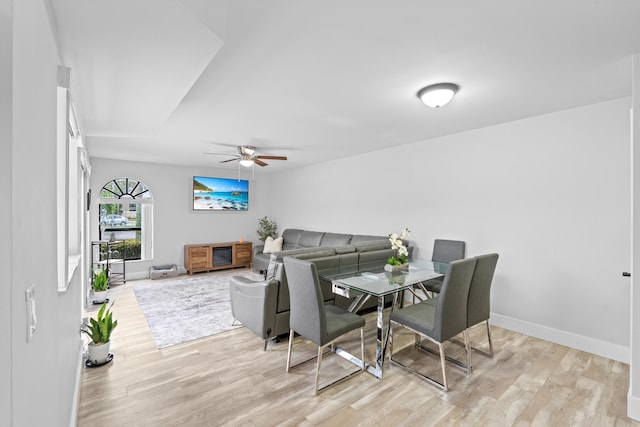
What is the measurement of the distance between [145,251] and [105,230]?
832 millimetres

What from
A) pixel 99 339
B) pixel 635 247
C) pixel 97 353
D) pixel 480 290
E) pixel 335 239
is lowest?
pixel 97 353

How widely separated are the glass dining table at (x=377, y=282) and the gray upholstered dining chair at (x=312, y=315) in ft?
0.59

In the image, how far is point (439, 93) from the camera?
2447 millimetres

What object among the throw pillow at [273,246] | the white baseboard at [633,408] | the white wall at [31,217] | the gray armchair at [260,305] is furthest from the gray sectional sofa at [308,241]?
the white wall at [31,217]

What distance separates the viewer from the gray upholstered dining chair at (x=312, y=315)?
2250 millimetres

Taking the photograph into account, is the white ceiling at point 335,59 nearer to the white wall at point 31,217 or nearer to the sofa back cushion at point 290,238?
the white wall at point 31,217

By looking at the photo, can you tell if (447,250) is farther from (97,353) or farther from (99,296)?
(99,296)

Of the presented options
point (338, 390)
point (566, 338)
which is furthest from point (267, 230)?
point (566, 338)

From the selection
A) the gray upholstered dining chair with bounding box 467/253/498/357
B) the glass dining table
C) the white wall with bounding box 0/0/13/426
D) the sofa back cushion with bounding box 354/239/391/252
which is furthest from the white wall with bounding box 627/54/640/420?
the white wall with bounding box 0/0/13/426

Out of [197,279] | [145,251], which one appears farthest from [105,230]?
[197,279]

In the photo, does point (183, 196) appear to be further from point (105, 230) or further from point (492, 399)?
point (492, 399)

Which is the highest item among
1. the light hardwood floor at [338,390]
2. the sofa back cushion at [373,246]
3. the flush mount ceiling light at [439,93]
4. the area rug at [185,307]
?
the flush mount ceiling light at [439,93]

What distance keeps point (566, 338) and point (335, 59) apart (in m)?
3.60

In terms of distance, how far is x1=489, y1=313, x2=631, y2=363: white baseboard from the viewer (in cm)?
277
